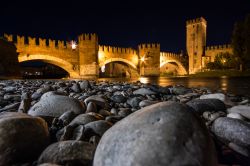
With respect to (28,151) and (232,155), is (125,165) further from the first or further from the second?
(232,155)

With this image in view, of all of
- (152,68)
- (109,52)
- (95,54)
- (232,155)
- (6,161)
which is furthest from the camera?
(152,68)

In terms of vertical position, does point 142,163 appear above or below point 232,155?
above

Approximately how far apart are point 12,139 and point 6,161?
0.11 metres

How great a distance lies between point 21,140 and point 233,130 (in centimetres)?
130

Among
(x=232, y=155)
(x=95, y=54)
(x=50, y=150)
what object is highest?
(x=95, y=54)

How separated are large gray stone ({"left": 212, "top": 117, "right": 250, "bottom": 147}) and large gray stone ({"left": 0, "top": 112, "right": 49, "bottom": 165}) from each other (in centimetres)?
116

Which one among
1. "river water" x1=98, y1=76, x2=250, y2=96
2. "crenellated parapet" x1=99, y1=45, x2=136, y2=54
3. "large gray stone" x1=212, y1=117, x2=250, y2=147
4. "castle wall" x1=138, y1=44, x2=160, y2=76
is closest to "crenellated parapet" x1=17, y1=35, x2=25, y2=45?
"crenellated parapet" x1=99, y1=45, x2=136, y2=54

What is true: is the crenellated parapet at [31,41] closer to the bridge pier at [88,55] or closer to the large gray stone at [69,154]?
the bridge pier at [88,55]

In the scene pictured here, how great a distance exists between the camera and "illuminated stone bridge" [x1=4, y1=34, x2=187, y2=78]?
69.1 feet

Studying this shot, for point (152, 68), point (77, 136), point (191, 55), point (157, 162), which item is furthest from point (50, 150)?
point (191, 55)

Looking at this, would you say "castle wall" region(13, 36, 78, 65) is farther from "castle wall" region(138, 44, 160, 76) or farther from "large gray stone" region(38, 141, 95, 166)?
"large gray stone" region(38, 141, 95, 166)

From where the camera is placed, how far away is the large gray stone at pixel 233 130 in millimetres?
1233

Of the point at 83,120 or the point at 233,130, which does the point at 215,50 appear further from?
the point at 83,120

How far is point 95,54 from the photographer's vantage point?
25.4 meters
